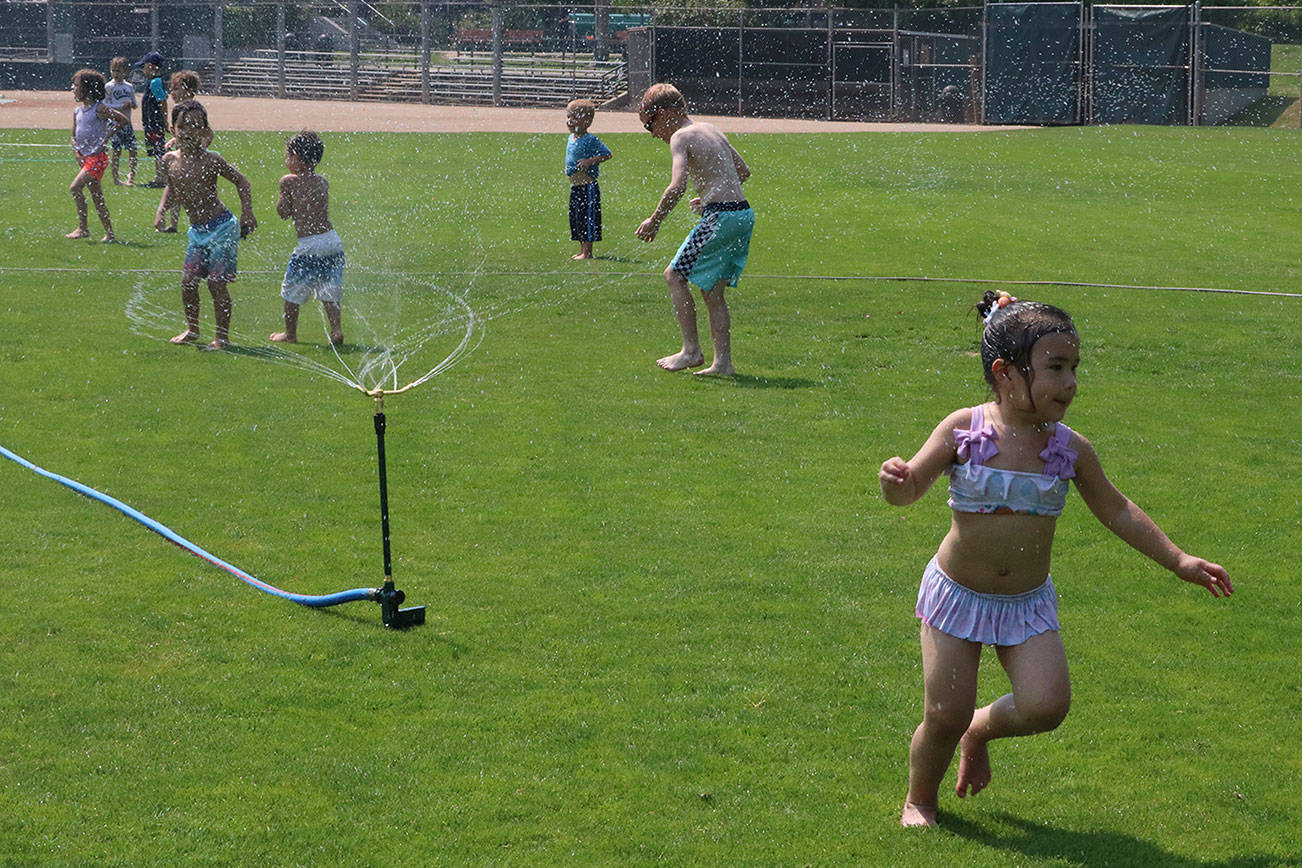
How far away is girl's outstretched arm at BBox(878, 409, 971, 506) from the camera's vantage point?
168 inches

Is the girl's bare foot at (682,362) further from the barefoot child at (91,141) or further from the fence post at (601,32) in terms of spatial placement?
the fence post at (601,32)

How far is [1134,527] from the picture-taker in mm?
4375

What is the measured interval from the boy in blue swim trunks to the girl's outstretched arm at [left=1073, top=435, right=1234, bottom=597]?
20.9 ft

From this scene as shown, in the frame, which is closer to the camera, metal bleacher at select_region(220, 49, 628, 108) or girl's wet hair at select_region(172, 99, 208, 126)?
girl's wet hair at select_region(172, 99, 208, 126)

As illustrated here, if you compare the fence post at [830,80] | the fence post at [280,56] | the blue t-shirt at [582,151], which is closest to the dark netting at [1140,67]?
the fence post at [830,80]

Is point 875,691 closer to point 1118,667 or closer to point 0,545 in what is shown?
point 1118,667

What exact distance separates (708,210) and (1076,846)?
23.0 feet

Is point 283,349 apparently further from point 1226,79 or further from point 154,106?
point 1226,79

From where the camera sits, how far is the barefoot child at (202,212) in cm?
1143

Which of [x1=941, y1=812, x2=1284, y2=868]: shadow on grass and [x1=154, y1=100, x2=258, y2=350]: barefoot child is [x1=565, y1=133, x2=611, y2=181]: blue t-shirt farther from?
[x1=941, y1=812, x2=1284, y2=868]: shadow on grass

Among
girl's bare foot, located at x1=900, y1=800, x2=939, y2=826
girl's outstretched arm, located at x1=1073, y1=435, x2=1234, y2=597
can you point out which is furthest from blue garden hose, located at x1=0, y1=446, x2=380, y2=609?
girl's outstretched arm, located at x1=1073, y1=435, x2=1234, y2=597

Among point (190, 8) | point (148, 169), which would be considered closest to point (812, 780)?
point (148, 169)

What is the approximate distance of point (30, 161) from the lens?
85.9 ft

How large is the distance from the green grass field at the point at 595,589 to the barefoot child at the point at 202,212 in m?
0.45
